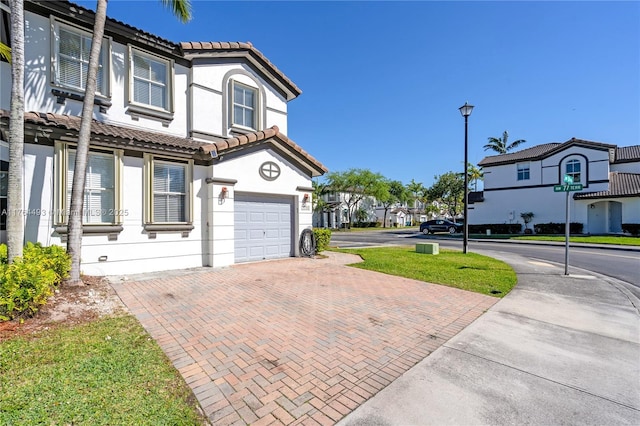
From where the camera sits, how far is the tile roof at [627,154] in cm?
2906

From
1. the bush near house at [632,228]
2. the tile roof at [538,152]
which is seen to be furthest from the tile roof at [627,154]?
the bush near house at [632,228]

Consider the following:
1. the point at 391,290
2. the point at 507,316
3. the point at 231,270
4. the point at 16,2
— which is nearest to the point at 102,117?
the point at 16,2

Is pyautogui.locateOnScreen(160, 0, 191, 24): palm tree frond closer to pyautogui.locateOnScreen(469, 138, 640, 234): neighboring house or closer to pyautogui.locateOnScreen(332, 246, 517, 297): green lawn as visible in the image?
pyautogui.locateOnScreen(332, 246, 517, 297): green lawn

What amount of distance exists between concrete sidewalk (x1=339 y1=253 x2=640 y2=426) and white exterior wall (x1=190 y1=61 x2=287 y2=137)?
1007 cm

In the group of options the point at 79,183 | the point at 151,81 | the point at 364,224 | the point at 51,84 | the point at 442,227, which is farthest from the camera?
the point at 364,224

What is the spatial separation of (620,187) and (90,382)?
38.1 meters

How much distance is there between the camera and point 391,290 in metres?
7.43

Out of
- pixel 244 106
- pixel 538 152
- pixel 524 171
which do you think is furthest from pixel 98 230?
pixel 538 152

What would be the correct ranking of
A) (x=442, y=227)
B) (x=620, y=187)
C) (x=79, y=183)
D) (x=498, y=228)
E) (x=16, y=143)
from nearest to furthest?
(x=16, y=143) → (x=79, y=183) → (x=620, y=187) → (x=498, y=228) → (x=442, y=227)

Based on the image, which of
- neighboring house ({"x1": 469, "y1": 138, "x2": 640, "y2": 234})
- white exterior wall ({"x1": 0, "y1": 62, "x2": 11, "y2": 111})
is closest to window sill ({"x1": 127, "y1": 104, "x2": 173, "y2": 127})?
white exterior wall ({"x1": 0, "y1": 62, "x2": 11, "y2": 111})

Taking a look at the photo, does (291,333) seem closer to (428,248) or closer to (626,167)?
(428,248)

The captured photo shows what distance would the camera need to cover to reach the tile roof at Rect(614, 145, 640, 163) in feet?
95.3

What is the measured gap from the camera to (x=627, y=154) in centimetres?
3017

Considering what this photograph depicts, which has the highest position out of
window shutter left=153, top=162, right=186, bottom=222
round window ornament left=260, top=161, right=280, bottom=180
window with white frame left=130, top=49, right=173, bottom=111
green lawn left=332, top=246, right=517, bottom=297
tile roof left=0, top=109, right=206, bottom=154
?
window with white frame left=130, top=49, right=173, bottom=111
